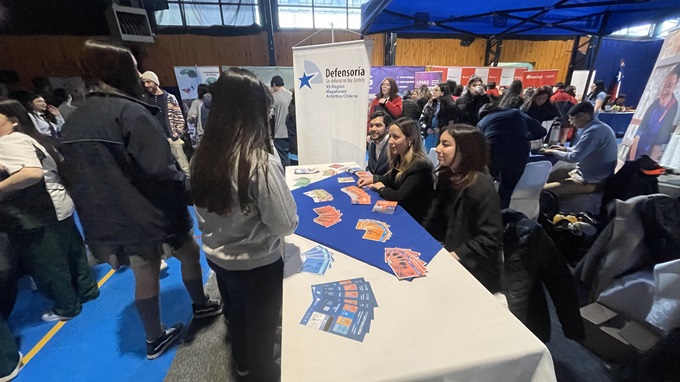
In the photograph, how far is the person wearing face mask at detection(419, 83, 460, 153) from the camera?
4.04 m

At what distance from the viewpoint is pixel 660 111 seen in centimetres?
255

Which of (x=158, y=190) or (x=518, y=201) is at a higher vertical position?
(x=158, y=190)

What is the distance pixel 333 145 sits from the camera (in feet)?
9.68

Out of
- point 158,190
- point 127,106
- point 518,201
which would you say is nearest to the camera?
point 127,106

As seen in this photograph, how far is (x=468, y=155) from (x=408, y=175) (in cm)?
39

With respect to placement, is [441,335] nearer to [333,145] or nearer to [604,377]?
[604,377]

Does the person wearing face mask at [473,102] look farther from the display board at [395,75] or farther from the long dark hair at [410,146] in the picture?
the display board at [395,75]

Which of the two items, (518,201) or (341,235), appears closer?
(341,235)

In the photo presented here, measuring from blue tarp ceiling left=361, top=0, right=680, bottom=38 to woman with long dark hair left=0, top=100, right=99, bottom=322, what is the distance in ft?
8.45

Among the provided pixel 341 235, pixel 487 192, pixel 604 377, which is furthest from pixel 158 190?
pixel 604 377

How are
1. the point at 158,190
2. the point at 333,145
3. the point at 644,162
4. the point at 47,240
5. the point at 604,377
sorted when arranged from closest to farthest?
the point at 158,190 < the point at 604,377 < the point at 47,240 < the point at 644,162 < the point at 333,145

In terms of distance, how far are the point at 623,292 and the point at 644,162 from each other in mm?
1413

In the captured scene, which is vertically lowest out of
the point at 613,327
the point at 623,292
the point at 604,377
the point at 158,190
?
the point at 604,377

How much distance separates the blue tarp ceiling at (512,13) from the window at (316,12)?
5026 mm
